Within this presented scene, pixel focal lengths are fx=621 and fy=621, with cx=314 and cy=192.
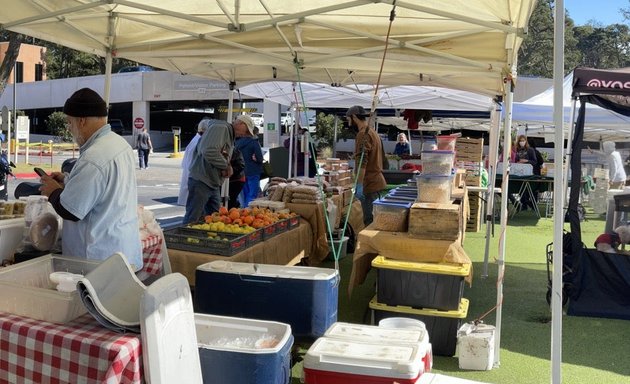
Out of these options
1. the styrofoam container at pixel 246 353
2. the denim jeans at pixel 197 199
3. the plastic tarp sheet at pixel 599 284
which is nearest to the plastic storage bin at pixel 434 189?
the plastic tarp sheet at pixel 599 284

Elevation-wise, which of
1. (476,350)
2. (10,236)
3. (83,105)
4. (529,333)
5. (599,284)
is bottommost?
(529,333)

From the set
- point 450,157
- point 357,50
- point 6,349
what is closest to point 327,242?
point 450,157

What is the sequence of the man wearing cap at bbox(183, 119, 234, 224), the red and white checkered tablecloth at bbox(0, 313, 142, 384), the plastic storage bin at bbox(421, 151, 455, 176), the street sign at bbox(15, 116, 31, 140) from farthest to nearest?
the street sign at bbox(15, 116, 31, 140) < the man wearing cap at bbox(183, 119, 234, 224) < the plastic storage bin at bbox(421, 151, 455, 176) < the red and white checkered tablecloth at bbox(0, 313, 142, 384)

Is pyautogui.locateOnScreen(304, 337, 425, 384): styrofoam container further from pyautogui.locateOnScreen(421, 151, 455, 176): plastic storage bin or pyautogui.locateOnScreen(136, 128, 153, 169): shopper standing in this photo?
pyautogui.locateOnScreen(136, 128, 153, 169): shopper standing

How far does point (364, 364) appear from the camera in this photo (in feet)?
9.51

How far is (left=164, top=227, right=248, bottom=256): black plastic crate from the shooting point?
4785mm

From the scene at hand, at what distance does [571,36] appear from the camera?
67.4m

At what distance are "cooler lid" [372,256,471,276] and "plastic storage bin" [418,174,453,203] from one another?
63 centimetres

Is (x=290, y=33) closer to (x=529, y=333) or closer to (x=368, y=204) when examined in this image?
(x=368, y=204)

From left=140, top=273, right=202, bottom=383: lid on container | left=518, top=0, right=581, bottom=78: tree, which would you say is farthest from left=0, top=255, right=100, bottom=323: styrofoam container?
left=518, top=0, right=581, bottom=78: tree

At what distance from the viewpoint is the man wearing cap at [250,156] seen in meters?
8.71

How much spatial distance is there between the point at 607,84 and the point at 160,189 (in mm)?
13132

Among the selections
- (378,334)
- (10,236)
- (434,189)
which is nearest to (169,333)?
(378,334)

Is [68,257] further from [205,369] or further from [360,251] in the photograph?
[360,251]
